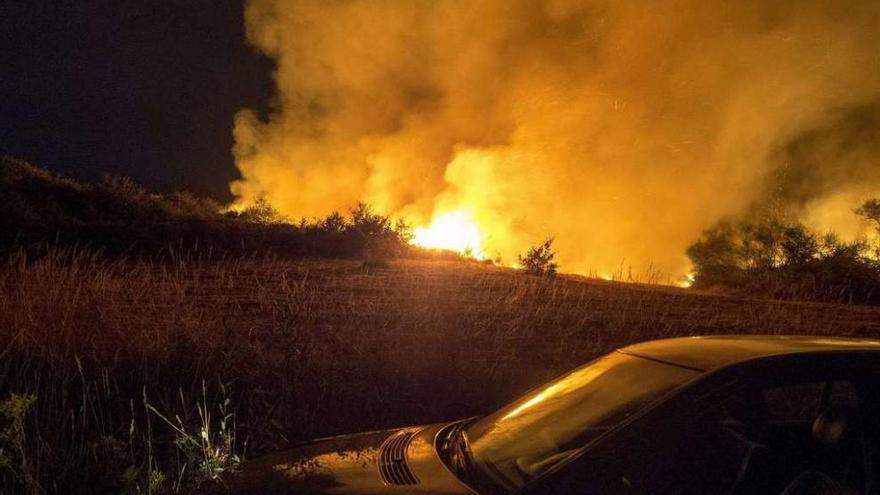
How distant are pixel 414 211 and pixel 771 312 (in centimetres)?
1501

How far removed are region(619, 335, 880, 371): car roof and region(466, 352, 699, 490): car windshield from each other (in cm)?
6

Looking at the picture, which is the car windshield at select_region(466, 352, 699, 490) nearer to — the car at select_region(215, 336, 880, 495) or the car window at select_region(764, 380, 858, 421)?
the car at select_region(215, 336, 880, 495)

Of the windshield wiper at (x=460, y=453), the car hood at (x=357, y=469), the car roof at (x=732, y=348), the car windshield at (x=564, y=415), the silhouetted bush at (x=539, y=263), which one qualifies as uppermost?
the silhouetted bush at (x=539, y=263)

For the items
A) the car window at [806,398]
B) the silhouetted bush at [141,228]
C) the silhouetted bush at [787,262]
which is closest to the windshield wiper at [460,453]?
the car window at [806,398]

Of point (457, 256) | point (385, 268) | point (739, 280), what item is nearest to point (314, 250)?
point (385, 268)

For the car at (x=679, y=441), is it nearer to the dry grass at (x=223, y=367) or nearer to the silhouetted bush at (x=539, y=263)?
the dry grass at (x=223, y=367)

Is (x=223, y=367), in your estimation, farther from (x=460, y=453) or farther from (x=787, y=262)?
(x=787, y=262)

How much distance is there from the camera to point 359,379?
18.1 feet

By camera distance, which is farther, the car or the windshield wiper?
the windshield wiper

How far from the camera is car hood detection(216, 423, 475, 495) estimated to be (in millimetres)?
2406

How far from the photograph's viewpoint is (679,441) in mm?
2176

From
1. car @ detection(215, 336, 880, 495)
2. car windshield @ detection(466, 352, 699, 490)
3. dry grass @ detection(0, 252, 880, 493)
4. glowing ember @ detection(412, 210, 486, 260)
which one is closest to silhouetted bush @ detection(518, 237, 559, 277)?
glowing ember @ detection(412, 210, 486, 260)

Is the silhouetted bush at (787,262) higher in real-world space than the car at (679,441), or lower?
higher

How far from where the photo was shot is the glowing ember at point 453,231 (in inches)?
836
